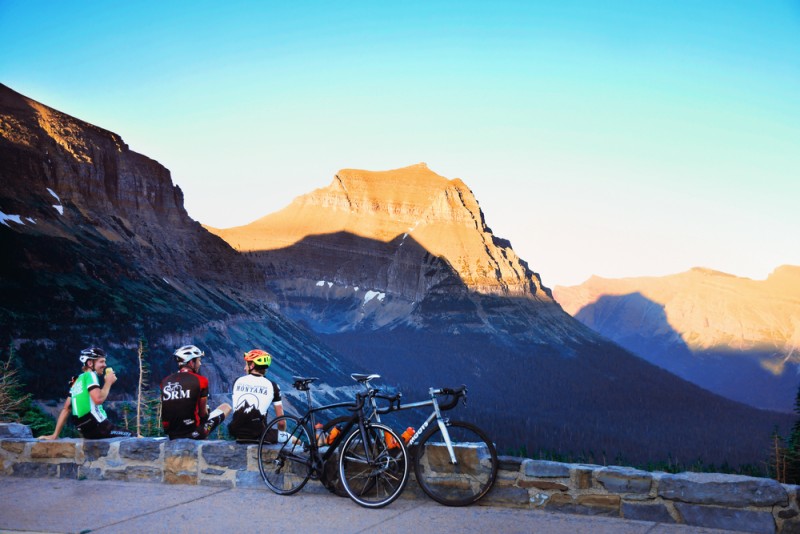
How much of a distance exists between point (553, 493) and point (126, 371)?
127125 mm

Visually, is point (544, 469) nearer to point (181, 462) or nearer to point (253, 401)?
point (253, 401)

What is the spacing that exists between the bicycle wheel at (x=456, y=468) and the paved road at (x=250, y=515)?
25 centimetres

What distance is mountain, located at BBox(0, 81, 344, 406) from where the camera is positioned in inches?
5059

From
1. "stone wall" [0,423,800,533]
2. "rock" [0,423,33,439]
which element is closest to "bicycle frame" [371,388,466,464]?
"stone wall" [0,423,800,533]

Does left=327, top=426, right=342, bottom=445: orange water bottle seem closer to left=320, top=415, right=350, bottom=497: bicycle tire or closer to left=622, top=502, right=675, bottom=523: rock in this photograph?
left=320, top=415, right=350, bottom=497: bicycle tire

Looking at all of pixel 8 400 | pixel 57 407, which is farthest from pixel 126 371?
pixel 8 400

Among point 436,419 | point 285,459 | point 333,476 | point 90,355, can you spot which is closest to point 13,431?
point 90,355

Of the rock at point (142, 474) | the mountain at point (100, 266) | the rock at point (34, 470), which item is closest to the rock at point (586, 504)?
the rock at point (142, 474)

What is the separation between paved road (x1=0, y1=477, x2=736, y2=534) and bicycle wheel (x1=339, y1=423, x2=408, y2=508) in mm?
224

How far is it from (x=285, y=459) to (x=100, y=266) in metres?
148

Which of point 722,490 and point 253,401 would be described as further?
point 253,401

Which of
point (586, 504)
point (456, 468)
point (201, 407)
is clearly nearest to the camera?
point (586, 504)

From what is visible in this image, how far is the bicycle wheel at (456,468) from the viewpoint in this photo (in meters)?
12.0

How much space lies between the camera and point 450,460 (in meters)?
12.2
